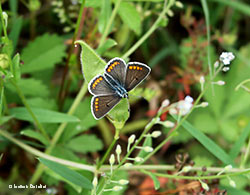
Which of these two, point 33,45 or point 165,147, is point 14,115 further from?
point 165,147

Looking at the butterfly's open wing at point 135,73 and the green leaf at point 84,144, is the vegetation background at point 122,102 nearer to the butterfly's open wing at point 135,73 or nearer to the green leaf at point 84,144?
the green leaf at point 84,144

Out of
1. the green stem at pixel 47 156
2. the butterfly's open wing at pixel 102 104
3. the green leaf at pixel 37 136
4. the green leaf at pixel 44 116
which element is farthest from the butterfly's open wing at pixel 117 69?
the green leaf at pixel 37 136

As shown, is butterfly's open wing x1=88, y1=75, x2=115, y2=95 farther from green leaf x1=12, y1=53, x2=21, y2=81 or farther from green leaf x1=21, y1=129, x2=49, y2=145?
green leaf x1=21, y1=129, x2=49, y2=145

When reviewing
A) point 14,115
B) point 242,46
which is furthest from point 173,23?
point 14,115

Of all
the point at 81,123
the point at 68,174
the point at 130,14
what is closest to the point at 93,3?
the point at 130,14

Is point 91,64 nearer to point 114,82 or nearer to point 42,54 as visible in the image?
point 114,82

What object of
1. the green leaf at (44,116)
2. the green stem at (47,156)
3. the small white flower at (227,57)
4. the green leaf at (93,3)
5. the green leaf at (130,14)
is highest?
the green leaf at (93,3)

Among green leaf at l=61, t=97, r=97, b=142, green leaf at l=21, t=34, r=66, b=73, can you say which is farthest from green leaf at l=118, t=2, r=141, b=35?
green leaf at l=61, t=97, r=97, b=142
